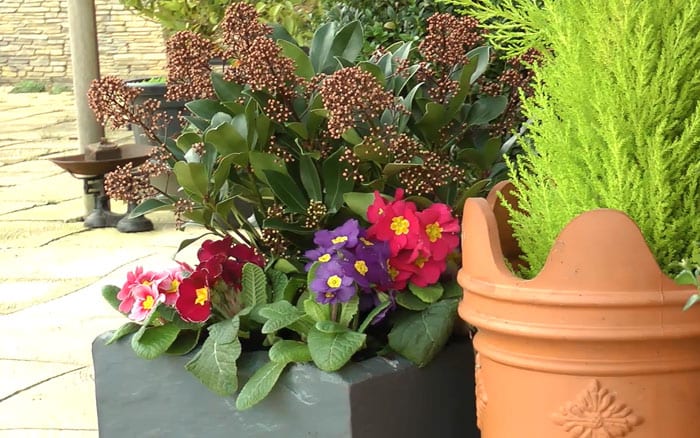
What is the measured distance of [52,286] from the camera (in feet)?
13.7

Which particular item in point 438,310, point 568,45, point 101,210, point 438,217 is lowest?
point 101,210

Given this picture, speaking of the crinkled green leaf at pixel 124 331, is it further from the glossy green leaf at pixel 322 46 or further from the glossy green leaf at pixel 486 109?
the glossy green leaf at pixel 486 109

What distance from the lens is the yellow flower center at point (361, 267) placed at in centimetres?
182

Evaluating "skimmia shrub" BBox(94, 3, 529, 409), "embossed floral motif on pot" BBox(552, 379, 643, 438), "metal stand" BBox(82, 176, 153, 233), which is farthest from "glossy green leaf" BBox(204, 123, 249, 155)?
"metal stand" BBox(82, 176, 153, 233)

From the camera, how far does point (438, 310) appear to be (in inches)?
73.2

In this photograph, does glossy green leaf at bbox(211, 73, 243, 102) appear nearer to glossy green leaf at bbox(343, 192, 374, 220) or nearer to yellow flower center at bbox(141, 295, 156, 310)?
glossy green leaf at bbox(343, 192, 374, 220)

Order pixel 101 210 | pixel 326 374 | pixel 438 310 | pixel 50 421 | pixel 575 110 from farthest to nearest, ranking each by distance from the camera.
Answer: pixel 101 210, pixel 50 421, pixel 438 310, pixel 326 374, pixel 575 110

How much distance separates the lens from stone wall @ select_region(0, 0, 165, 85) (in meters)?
12.9

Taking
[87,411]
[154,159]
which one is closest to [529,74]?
[154,159]

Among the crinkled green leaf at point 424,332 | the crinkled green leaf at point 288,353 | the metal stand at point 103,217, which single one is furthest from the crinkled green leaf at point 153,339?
the metal stand at point 103,217

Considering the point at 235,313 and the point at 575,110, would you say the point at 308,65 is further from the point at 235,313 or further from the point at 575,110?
the point at 575,110

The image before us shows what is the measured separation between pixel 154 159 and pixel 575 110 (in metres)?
1.00

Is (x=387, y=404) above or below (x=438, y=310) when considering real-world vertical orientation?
below

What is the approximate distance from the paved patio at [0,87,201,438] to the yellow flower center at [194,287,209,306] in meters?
0.87
